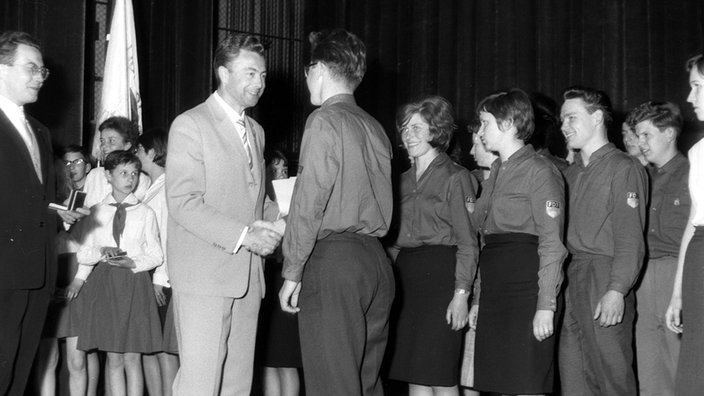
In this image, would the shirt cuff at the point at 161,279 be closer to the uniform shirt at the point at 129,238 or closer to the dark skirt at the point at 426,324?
the uniform shirt at the point at 129,238

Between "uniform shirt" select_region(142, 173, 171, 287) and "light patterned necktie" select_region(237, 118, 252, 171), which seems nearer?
"light patterned necktie" select_region(237, 118, 252, 171)

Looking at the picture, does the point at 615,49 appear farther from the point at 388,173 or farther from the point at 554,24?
the point at 388,173

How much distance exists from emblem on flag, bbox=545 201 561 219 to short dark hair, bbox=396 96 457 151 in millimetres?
624

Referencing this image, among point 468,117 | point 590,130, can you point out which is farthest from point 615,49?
point 590,130

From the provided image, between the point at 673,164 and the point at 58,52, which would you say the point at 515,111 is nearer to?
the point at 673,164

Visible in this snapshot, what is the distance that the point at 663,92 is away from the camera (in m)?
5.32

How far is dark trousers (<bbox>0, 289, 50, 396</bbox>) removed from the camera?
281 centimetres

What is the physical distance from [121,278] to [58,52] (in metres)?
2.05

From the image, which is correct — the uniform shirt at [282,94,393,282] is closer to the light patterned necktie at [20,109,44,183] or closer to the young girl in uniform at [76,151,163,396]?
the light patterned necktie at [20,109,44,183]

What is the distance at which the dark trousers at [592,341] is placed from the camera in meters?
3.05

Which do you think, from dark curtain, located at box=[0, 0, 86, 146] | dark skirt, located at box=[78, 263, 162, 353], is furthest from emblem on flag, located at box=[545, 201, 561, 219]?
dark curtain, located at box=[0, 0, 86, 146]

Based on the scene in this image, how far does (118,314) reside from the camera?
3906 millimetres

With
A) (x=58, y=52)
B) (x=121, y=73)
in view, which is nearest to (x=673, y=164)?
(x=121, y=73)

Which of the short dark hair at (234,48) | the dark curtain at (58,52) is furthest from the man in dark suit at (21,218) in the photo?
the dark curtain at (58,52)
